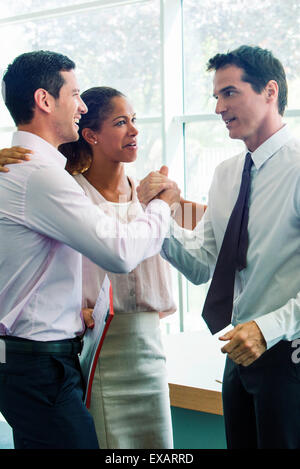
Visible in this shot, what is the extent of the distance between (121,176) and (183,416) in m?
1.01

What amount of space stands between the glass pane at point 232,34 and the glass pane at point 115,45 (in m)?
0.29

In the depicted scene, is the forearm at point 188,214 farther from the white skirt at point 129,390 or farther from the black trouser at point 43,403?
the black trouser at point 43,403

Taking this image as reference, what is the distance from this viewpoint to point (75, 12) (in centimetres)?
454

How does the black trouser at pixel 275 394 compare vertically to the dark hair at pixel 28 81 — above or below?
below

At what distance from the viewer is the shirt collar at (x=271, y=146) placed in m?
1.59

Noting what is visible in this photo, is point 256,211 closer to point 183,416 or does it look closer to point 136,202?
point 136,202

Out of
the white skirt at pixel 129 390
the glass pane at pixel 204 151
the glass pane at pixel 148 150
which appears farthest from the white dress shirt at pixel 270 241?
the glass pane at pixel 148 150

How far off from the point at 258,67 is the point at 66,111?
596 millimetres

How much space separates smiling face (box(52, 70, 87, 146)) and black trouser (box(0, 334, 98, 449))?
623 millimetres

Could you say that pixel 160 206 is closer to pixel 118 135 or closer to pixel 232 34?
pixel 118 135

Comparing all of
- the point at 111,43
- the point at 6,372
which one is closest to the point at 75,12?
the point at 111,43

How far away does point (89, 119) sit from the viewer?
6.48 ft

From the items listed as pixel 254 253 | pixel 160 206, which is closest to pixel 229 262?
pixel 254 253

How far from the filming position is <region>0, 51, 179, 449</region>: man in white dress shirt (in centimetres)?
133
